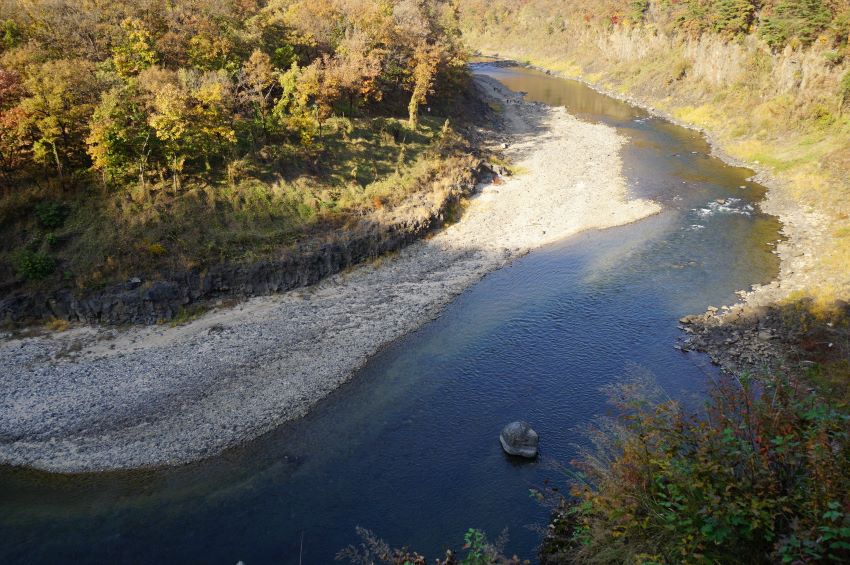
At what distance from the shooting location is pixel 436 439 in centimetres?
2806

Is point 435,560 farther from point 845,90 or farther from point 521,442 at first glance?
point 845,90

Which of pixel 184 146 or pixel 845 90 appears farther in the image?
pixel 845 90

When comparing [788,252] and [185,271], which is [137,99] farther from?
[788,252]

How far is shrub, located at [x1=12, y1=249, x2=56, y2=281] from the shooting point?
121 ft

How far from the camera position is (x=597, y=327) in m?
36.2

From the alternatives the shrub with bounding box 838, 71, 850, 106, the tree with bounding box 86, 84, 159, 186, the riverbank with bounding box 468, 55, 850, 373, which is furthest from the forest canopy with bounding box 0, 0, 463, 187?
the shrub with bounding box 838, 71, 850, 106

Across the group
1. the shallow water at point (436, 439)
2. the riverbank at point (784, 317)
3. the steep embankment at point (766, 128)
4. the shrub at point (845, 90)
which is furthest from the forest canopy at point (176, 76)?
the shrub at point (845, 90)

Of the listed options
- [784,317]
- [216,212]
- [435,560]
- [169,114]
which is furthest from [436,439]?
[169,114]

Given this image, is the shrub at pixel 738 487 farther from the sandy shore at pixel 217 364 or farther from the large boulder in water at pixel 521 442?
the sandy shore at pixel 217 364

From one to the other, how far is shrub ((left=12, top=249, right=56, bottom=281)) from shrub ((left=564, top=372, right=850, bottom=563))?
3743 centimetres

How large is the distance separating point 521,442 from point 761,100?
217 feet

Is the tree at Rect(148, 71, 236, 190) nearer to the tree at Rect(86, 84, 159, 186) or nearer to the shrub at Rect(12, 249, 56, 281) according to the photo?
the tree at Rect(86, 84, 159, 186)

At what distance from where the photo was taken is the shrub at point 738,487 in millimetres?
11609

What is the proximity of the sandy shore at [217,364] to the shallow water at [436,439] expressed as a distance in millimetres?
1252
